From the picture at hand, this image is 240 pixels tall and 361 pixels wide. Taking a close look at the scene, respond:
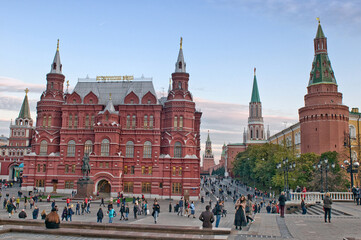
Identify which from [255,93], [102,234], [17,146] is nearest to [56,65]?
[17,146]

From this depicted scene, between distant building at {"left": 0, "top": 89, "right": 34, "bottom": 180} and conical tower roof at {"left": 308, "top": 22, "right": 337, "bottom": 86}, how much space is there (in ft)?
285

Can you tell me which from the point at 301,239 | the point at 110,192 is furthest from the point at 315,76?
the point at 301,239

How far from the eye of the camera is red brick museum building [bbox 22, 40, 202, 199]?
211 ft

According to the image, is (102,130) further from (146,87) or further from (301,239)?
(301,239)

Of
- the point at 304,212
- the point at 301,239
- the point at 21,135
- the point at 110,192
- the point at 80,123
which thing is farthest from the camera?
the point at 21,135

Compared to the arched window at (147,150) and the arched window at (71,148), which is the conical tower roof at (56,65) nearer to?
the arched window at (71,148)

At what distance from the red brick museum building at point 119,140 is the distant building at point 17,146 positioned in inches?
1923

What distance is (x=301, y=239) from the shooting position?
17.4 metres

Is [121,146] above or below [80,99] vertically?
below

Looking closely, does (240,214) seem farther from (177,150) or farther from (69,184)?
(69,184)

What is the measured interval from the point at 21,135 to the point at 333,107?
93.8 metres

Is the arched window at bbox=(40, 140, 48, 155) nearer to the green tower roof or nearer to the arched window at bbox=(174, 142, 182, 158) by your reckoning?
the arched window at bbox=(174, 142, 182, 158)

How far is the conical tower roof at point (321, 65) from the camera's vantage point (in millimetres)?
84500

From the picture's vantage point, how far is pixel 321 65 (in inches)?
3329
